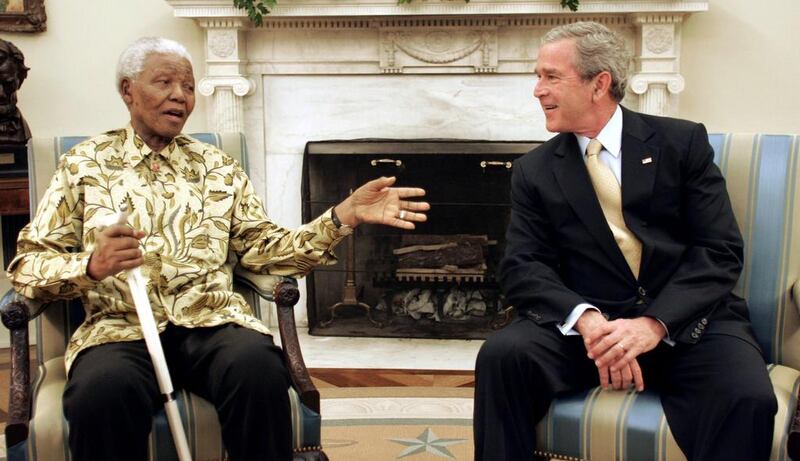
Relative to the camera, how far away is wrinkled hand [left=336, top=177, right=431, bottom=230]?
2.06 metres

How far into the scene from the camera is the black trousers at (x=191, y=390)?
1797 mm

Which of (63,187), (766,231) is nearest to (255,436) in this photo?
(63,187)

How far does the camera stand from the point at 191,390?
198 cm

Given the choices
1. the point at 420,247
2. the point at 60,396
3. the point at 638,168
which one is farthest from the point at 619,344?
the point at 420,247

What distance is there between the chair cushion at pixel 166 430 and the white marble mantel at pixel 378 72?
2.19m

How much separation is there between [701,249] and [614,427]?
0.46 m

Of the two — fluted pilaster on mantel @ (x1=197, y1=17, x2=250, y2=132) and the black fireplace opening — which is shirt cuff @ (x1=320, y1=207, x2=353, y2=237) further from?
fluted pilaster on mantel @ (x1=197, y1=17, x2=250, y2=132)

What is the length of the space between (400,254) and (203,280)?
1.94 meters

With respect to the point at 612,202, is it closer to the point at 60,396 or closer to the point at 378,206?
the point at 378,206

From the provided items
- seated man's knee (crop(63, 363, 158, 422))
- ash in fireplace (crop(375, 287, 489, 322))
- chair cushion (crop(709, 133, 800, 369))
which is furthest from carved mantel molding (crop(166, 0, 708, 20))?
seated man's knee (crop(63, 363, 158, 422))

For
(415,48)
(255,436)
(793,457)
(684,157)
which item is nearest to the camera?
(793,457)

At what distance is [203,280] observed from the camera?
2.15m

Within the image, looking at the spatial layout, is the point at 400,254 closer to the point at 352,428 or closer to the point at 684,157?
the point at 352,428

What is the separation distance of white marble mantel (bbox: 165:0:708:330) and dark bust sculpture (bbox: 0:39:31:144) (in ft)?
2.11
